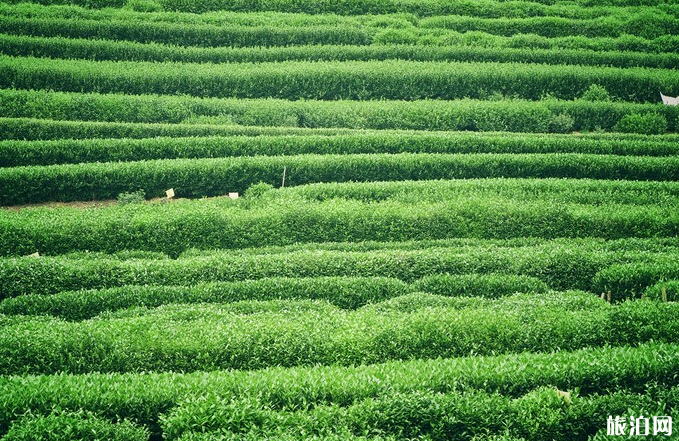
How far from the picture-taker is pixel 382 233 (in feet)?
78.0

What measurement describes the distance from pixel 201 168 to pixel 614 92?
25.7 meters

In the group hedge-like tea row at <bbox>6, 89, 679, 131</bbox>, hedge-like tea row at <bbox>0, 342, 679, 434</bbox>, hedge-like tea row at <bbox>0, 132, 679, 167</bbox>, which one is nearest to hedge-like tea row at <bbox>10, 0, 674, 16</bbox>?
hedge-like tea row at <bbox>6, 89, 679, 131</bbox>

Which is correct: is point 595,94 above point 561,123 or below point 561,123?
above

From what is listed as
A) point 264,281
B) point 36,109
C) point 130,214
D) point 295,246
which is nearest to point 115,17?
point 36,109

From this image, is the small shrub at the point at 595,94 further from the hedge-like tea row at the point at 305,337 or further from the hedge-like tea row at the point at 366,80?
the hedge-like tea row at the point at 305,337

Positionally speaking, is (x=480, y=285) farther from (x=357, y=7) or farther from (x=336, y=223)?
(x=357, y=7)

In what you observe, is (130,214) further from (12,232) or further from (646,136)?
(646,136)

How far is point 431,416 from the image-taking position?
1256cm

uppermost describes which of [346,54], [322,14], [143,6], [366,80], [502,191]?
[143,6]

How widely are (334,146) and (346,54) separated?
13.8 metres

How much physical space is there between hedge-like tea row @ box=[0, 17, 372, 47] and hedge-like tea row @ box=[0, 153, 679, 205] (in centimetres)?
1790

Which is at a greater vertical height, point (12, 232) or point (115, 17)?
point (115, 17)

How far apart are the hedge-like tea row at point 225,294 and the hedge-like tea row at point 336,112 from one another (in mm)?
16461

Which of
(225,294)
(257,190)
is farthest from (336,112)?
(225,294)
